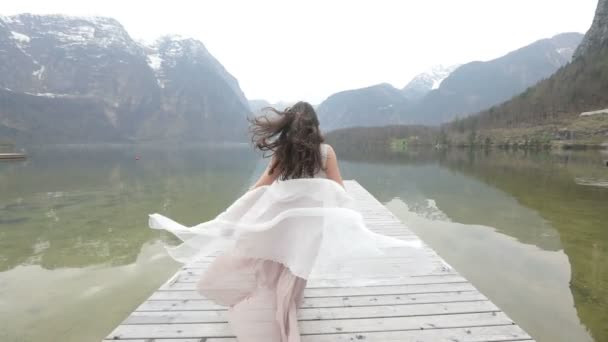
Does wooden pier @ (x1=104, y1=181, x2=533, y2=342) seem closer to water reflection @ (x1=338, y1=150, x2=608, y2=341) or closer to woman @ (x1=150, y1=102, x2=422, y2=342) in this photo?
woman @ (x1=150, y1=102, x2=422, y2=342)

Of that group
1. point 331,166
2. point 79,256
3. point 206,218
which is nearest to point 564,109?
point 206,218

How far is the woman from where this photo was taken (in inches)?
99.3

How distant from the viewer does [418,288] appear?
13.3 ft

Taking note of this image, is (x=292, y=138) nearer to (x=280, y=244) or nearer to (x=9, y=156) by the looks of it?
(x=280, y=244)

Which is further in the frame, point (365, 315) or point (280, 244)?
point (365, 315)

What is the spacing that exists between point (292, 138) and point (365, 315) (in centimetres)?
214

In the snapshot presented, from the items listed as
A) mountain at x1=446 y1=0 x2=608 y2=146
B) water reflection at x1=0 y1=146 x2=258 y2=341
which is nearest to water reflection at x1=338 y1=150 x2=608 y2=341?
water reflection at x1=0 y1=146 x2=258 y2=341

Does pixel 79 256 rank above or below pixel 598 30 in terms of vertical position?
below

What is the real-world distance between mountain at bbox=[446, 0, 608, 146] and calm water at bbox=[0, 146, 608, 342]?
67852 millimetres

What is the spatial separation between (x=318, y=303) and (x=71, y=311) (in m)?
4.30

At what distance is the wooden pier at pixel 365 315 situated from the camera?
10.0 feet

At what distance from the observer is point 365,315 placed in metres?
3.43

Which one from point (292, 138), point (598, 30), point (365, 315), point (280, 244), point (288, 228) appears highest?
point (598, 30)

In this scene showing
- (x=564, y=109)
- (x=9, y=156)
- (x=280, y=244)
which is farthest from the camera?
(x=564, y=109)
